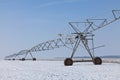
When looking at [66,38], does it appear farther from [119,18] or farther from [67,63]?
[119,18]

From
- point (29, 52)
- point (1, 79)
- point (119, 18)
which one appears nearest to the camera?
point (1, 79)

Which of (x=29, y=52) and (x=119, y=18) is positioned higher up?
(x=29, y=52)

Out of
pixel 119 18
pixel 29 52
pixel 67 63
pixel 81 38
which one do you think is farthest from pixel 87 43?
pixel 29 52

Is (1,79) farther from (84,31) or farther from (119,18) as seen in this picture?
(84,31)

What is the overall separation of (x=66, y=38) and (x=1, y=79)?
37.8 metres

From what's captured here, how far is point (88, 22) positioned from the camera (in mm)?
53781

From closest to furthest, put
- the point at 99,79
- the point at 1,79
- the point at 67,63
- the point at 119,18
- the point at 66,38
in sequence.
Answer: the point at 99,79
the point at 1,79
the point at 119,18
the point at 67,63
the point at 66,38

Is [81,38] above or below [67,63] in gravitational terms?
above

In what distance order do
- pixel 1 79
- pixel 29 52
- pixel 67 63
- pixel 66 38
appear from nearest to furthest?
pixel 1 79 → pixel 67 63 → pixel 66 38 → pixel 29 52

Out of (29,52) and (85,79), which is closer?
(85,79)

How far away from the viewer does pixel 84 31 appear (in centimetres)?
5556

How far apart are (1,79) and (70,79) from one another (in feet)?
15.2

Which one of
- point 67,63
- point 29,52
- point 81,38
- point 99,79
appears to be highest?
point 29,52

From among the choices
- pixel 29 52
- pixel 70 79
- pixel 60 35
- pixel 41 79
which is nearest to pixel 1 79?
pixel 41 79
